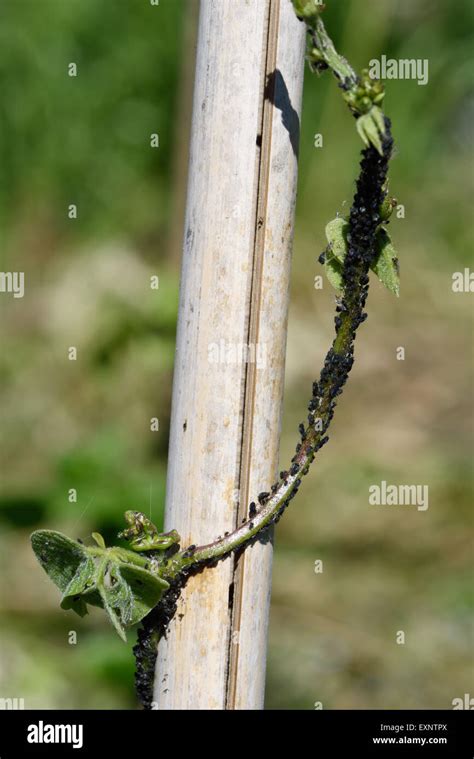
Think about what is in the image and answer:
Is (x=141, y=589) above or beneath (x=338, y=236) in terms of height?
beneath

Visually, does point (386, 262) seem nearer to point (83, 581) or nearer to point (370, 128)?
point (370, 128)

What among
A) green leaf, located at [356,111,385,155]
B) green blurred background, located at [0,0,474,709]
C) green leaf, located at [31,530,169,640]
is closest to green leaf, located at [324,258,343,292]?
green leaf, located at [356,111,385,155]

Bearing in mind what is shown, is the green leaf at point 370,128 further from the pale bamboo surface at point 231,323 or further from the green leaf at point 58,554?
the green leaf at point 58,554

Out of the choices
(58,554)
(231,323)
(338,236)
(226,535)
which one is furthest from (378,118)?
(58,554)

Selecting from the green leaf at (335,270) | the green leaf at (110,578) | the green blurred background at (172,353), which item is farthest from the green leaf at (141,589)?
the green blurred background at (172,353)

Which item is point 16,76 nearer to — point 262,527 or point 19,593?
point 19,593

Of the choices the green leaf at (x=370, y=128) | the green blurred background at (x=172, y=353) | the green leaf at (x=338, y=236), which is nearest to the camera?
the green leaf at (x=370, y=128)
